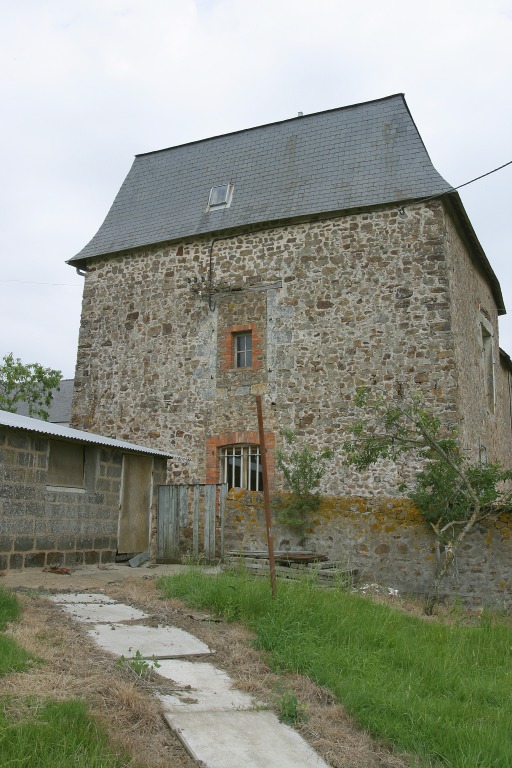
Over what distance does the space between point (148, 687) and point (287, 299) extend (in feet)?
36.6

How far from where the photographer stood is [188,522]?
1317cm

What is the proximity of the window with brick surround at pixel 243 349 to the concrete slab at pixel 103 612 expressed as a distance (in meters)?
8.59

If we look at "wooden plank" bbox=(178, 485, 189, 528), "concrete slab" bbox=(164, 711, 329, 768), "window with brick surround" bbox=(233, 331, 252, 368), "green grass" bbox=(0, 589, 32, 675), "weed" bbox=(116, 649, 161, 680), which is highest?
"window with brick surround" bbox=(233, 331, 252, 368)

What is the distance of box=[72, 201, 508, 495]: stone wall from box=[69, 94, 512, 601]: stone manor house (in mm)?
32

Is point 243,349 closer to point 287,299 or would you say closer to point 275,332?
point 275,332

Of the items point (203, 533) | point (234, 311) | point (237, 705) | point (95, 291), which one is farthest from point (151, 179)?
point (237, 705)

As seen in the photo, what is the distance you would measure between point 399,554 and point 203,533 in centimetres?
414

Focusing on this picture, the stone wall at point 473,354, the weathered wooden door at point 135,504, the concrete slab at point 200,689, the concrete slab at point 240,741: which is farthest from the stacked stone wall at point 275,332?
the concrete slab at point 240,741

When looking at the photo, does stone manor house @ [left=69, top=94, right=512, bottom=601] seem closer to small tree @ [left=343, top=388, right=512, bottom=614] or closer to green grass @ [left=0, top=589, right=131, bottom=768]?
small tree @ [left=343, top=388, right=512, bottom=614]

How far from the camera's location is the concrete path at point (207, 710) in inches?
155

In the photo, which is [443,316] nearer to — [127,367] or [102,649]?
[127,367]

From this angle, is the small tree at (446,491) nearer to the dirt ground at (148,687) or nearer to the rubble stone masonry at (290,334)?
the rubble stone masonry at (290,334)

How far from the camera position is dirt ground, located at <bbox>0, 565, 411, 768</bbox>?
3914mm

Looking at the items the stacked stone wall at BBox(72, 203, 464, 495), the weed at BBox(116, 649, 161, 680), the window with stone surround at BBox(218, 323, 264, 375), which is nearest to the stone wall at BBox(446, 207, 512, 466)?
the stacked stone wall at BBox(72, 203, 464, 495)
